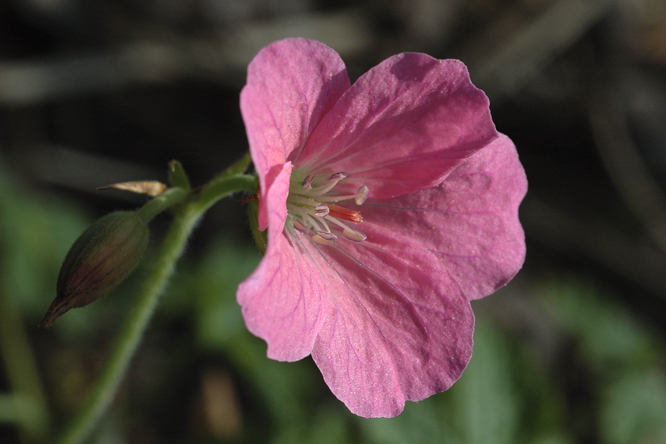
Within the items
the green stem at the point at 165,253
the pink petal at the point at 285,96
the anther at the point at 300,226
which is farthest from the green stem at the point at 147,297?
the pink petal at the point at 285,96

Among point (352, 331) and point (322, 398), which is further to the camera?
point (322, 398)

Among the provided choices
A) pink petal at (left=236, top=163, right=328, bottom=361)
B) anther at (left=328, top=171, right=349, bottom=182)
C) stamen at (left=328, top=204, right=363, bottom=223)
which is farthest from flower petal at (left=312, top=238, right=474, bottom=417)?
anther at (left=328, top=171, right=349, bottom=182)

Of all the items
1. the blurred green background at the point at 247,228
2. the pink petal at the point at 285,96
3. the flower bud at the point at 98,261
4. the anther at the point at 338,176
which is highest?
the pink petal at the point at 285,96

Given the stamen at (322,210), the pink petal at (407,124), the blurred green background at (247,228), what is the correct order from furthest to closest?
the blurred green background at (247,228), the stamen at (322,210), the pink petal at (407,124)

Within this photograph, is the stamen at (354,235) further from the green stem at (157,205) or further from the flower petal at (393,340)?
the green stem at (157,205)

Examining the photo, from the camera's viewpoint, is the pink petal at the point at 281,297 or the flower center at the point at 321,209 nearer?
the pink petal at the point at 281,297

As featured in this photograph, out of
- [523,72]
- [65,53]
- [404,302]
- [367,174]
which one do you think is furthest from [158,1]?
[404,302]

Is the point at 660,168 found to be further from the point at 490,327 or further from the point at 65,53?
the point at 65,53
